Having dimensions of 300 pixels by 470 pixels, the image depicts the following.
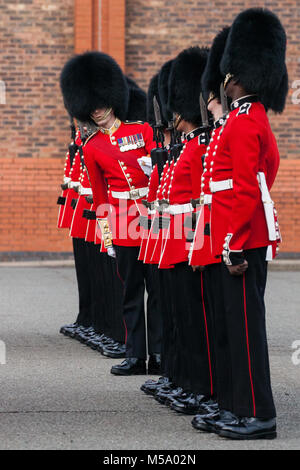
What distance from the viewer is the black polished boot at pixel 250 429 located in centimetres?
516

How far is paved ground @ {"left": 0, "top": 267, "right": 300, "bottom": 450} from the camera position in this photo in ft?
17.0

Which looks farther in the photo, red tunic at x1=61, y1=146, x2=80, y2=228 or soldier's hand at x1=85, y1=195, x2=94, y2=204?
red tunic at x1=61, y1=146, x2=80, y2=228

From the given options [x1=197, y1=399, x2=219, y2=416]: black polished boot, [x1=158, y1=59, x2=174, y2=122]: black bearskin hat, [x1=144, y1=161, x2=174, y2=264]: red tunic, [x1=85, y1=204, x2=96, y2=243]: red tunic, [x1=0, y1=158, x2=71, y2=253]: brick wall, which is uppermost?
[x1=158, y1=59, x2=174, y2=122]: black bearskin hat

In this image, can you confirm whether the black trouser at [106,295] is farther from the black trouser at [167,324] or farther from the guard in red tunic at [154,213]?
the black trouser at [167,324]

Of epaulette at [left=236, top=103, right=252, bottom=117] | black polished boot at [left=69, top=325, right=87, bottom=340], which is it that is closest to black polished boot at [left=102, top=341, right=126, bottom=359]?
black polished boot at [left=69, top=325, right=87, bottom=340]

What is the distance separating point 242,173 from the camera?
505 centimetres

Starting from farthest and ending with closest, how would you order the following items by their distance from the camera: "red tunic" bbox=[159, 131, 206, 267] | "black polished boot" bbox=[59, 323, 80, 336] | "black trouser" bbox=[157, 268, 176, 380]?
"black polished boot" bbox=[59, 323, 80, 336], "black trouser" bbox=[157, 268, 176, 380], "red tunic" bbox=[159, 131, 206, 267]

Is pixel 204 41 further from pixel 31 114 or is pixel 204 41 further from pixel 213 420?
pixel 213 420

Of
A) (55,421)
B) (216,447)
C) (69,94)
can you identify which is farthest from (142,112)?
(216,447)

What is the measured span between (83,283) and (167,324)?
119 inches

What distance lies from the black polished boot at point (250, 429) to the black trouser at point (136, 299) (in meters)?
2.17

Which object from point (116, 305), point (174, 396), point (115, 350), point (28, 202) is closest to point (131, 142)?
point (116, 305)

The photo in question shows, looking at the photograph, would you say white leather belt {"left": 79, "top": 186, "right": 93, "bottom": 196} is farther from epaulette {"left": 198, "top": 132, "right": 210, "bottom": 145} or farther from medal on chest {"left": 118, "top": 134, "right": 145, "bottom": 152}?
epaulette {"left": 198, "top": 132, "right": 210, "bottom": 145}

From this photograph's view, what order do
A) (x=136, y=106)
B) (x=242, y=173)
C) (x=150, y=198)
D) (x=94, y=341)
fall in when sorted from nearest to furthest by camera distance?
(x=242, y=173), (x=150, y=198), (x=136, y=106), (x=94, y=341)
